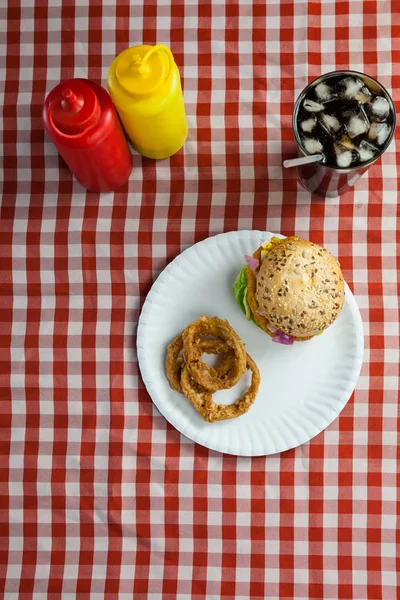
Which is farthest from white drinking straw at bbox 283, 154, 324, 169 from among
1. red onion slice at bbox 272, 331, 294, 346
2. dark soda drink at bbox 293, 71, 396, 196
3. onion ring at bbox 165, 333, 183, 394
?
onion ring at bbox 165, 333, 183, 394

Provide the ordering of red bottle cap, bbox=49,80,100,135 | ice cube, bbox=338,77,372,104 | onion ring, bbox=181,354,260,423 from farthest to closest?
onion ring, bbox=181,354,260,423
ice cube, bbox=338,77,372,104
red bottle cap, bbox=49,80,100,135

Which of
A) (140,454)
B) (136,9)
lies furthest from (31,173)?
(140,454)

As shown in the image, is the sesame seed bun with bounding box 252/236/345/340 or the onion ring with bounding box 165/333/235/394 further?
the onion ring with bounding box 165/333/235/394

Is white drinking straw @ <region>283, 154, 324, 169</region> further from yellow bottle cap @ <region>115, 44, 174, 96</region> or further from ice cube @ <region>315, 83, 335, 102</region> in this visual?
yellow bottle cap @ <region>115, 44, 174, 96</region>

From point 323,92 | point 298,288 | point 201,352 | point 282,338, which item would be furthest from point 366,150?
point 201,352

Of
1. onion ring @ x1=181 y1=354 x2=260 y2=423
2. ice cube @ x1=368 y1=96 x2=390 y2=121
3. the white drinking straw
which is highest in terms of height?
ice cube @ x1=368 y1=96 x2=390 y2=121
